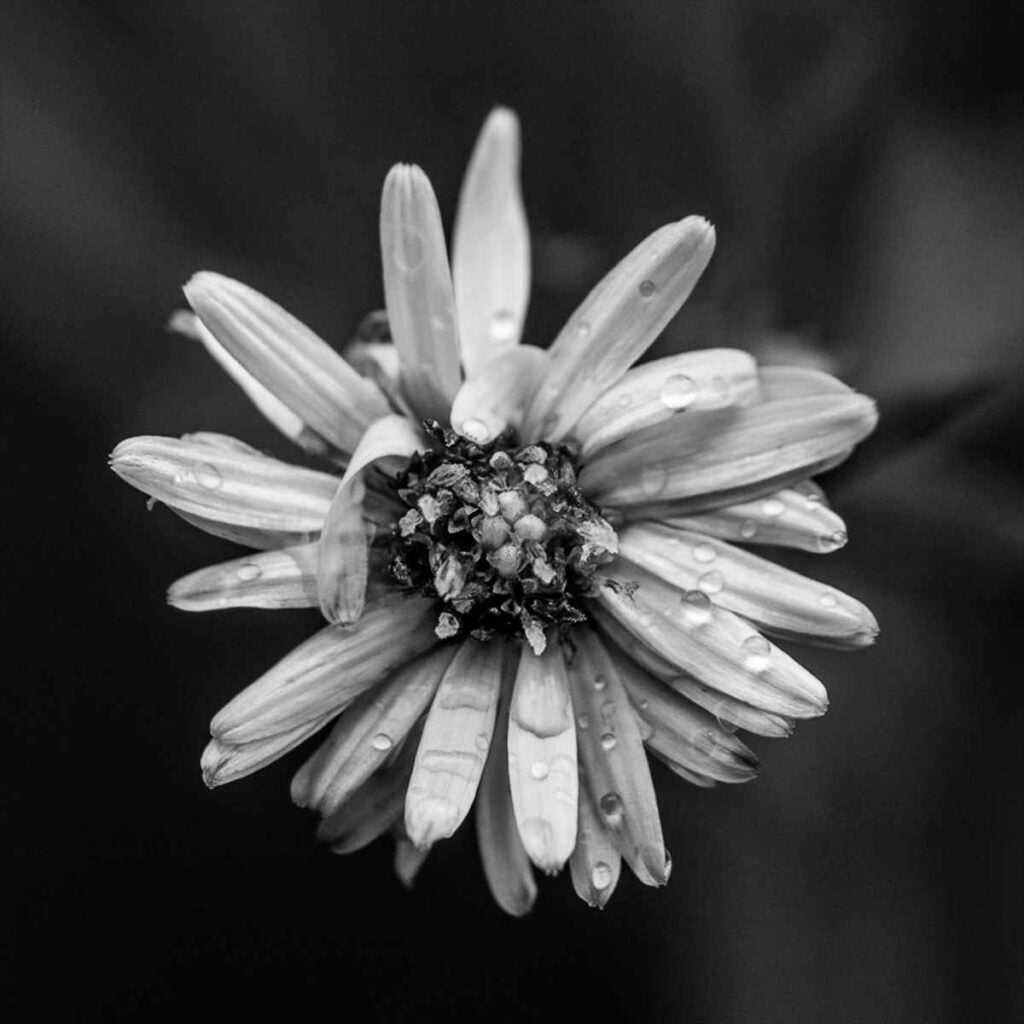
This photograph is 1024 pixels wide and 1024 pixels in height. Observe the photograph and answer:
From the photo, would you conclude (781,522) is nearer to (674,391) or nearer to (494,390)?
(674,391)

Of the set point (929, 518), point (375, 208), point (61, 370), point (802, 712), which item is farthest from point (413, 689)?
point (61, 370)

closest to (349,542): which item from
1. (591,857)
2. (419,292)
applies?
(419,292)

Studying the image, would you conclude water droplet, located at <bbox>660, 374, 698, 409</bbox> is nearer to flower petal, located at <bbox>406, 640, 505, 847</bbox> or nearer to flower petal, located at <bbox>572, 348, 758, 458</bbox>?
flower petal, located at <bbox>572, 348, 758, 458</bbox>

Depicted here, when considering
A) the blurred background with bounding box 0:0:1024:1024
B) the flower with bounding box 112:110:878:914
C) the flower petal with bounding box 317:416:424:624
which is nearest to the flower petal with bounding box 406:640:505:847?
the flower with bounding box 112:110:878:914

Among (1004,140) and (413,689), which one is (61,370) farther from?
(1004,140)

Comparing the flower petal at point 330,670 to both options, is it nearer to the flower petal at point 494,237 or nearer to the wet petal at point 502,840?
the wet petal at point 502,840
